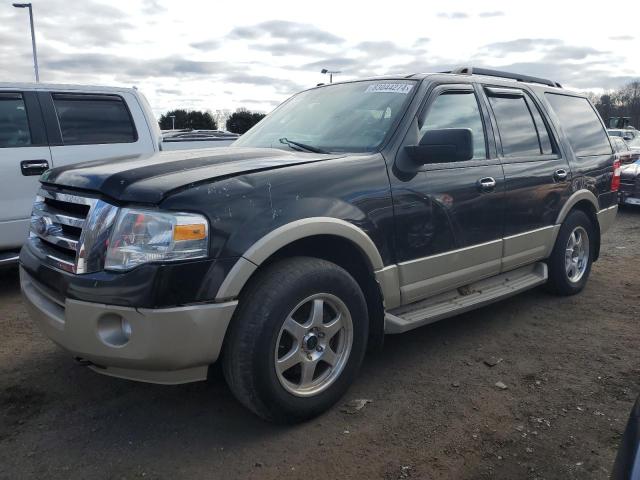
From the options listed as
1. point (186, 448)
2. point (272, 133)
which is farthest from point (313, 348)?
point (272, 133)

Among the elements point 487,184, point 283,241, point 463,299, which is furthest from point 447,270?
point 283,241

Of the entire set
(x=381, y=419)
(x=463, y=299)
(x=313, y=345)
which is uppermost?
(x=313, y=345)

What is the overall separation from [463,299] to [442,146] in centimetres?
123

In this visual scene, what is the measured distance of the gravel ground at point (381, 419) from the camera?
264cm

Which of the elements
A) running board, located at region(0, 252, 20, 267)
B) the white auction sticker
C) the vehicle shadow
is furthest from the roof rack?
running board, located at region(0, 252, 20, 267)

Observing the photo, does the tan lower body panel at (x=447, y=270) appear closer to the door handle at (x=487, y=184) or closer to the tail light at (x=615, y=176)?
the door handle at (x=487, y=184)

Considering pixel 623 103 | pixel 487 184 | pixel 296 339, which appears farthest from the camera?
pixel 623 103

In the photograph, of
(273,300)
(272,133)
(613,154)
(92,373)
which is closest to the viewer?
(273,300)

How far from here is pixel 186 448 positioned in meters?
2.78

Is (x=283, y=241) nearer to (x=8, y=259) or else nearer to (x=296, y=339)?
(x=296, y=339)

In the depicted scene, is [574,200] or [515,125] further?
[574,200]

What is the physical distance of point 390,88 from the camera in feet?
12.6

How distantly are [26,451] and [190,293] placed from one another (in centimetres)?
119

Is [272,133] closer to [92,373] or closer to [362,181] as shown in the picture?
[362,181]
